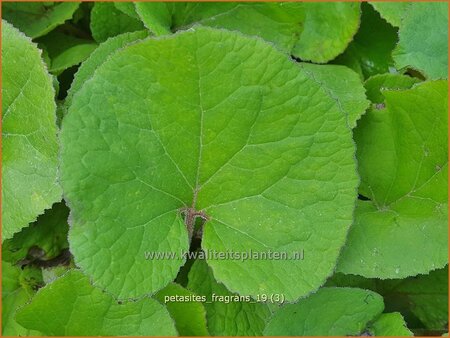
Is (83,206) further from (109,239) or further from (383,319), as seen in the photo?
(383,319)

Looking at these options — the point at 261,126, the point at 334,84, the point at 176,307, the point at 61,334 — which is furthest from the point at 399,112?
the point at 61,334

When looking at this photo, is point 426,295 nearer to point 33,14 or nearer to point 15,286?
point 15,286

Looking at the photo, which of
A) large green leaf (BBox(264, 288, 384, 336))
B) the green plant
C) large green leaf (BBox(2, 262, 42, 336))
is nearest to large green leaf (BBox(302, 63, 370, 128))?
the green plant

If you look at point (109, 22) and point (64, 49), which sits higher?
point (109, 22)

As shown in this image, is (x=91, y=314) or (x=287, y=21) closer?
(x=91, y=314)

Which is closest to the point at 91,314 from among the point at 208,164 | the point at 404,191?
the point at 208,164

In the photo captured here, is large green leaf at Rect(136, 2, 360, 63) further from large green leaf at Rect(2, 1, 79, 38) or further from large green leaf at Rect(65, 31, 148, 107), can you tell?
large green leaf at Rect(2, 1, 79, 38)

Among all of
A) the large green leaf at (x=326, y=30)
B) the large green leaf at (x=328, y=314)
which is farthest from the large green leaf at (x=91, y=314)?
the large green leaf at (x=326, y=30)

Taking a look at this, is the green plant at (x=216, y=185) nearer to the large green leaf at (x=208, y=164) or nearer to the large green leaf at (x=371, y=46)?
the large green leaf at (x=208, y=164)
